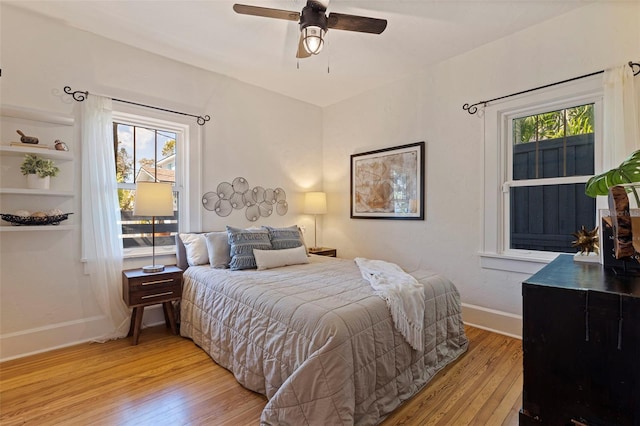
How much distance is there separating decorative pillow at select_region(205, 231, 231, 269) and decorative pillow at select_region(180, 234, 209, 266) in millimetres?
110

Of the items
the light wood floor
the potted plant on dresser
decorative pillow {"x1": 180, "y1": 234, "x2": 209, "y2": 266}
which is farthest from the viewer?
decorative pillow {"x1": 180, "y1": 234, "x2": 209, "y2": 266}

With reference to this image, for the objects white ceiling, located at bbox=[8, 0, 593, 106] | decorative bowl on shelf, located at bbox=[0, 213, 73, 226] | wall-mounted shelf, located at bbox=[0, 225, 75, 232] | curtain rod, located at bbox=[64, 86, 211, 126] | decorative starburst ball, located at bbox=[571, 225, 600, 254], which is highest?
white ceiling, located at bbox=[8, 0, 593, 106]

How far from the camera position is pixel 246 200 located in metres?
3.91

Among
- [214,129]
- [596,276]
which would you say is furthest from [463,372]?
[214,129]

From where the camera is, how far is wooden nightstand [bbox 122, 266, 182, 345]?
2639mm

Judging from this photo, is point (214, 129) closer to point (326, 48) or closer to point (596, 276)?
point (326, 48)

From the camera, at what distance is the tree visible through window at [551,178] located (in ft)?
8.41

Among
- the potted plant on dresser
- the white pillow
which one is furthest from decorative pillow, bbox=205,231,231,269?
the potted plant on dresser

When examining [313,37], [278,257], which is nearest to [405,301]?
[278,257]

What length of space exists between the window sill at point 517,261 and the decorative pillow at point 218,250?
252 cm

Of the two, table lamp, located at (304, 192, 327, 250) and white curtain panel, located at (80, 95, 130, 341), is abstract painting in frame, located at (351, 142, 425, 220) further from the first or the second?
white curtain panel, located at (80, 95, 130, 341)

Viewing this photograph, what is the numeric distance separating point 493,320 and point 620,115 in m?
1.97

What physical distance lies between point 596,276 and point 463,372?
164 cm

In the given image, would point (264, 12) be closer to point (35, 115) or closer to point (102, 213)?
point (35, 115)
